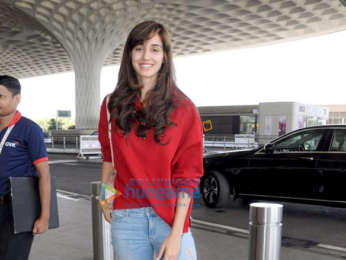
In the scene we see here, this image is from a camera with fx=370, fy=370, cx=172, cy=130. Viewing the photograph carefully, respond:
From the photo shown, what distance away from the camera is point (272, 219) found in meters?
2.41

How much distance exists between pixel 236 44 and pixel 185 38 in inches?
293

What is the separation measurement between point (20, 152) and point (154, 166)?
4.07ft

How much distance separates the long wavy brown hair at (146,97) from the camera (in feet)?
5.22

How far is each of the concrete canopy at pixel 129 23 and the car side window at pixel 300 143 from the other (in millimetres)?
24500

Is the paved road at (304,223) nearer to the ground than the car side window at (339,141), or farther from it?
nearer to the ground

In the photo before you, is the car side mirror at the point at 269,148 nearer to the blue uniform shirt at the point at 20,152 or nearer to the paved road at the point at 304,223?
the paved road at the point at 304,223

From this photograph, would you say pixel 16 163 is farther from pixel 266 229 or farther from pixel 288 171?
pixel 288 171

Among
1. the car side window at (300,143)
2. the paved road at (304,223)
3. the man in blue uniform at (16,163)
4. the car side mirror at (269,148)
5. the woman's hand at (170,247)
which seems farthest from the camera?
the car side mirror at (269,148)

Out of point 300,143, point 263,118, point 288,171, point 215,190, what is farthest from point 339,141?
point 263,118

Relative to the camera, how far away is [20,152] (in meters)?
2.43

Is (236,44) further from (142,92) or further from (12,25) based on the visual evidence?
(142,92)

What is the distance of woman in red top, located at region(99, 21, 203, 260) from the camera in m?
1.58

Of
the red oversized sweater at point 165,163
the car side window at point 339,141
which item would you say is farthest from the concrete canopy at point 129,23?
the red oversized sweater at point 165,163

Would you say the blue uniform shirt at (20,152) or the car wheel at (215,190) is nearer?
the blue uniform shirt at (20,152)
